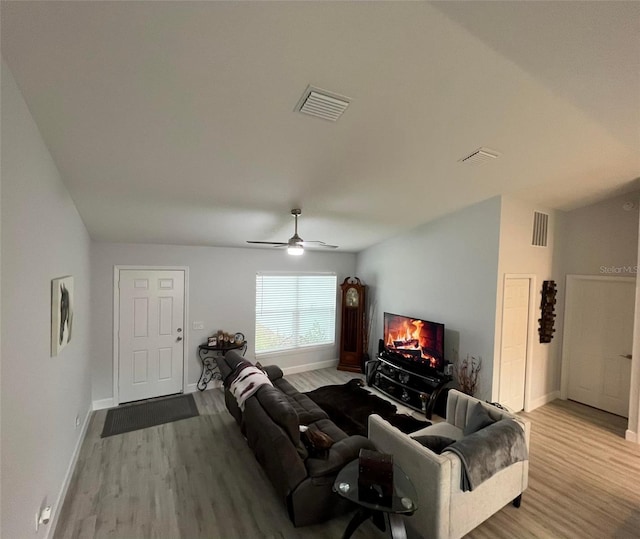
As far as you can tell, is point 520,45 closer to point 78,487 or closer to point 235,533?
point 235,533

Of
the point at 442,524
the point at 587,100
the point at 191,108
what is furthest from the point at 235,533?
the point at 587,100

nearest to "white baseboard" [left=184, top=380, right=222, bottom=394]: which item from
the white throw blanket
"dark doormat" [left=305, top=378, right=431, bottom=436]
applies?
"dark doormat" [left=305, top=378, right=431, bottom=436]

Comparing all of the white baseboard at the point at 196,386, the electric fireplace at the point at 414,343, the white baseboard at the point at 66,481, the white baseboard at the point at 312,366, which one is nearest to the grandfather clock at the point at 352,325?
the white baseboard at the point at 312,366

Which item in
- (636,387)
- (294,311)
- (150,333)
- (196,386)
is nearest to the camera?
(636,387)

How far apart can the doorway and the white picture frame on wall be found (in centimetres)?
467

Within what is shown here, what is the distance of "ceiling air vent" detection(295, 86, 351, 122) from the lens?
5.97 feet

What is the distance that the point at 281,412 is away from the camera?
2.51 meters

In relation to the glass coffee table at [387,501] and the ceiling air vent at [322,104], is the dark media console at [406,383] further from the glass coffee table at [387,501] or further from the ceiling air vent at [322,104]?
the ceiling air vent at [322,104]

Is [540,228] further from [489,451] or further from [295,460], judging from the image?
[295,460]

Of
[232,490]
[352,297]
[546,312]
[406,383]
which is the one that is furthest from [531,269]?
[232,490]

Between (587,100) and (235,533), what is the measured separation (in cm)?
402

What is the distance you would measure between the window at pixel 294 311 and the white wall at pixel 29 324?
10.3 feet

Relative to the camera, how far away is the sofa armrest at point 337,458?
2346mm

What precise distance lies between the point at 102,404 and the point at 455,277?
5388mm
